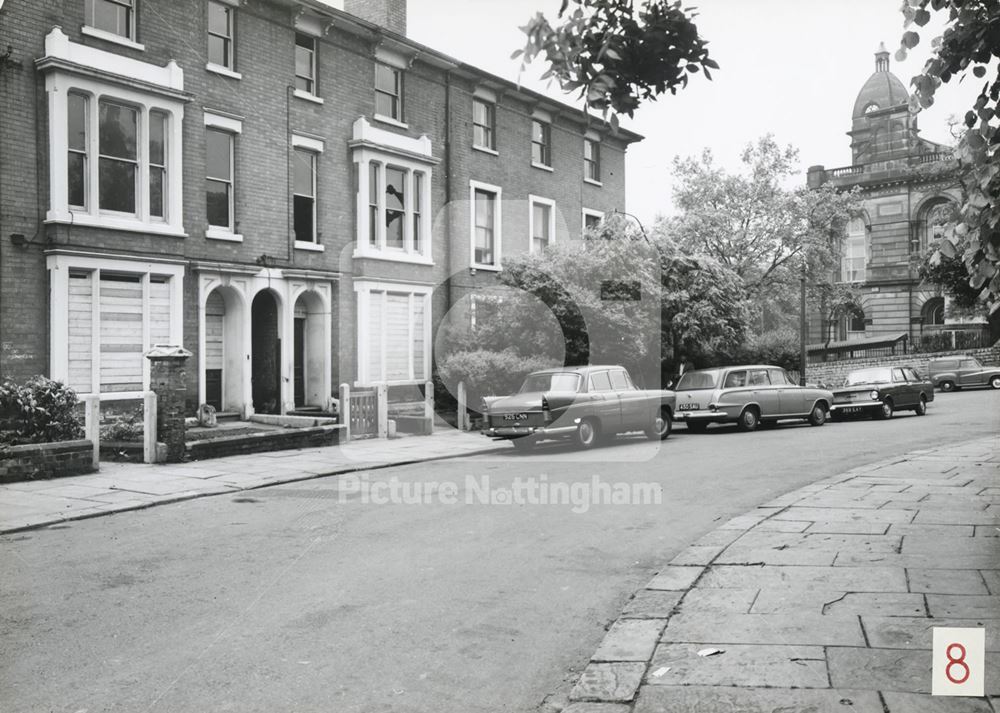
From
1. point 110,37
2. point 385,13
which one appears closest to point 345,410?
point 110,37

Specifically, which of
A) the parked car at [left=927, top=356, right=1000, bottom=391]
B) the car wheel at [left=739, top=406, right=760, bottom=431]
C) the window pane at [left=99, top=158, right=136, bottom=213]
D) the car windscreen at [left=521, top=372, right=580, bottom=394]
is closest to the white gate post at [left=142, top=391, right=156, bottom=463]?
the window pane at [left=99, top=158, right=136, bottom=213]

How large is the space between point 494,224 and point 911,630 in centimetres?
2233

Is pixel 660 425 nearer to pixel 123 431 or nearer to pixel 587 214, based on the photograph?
pixel 123 431

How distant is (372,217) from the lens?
22484mm

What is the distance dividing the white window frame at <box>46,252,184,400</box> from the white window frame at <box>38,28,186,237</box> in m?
0.65

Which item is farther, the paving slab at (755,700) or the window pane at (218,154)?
the window pane at (218,154)

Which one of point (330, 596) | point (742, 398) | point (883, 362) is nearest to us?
point (330, 596)

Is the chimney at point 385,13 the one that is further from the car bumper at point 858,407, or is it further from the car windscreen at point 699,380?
the car bumper at point 858,407

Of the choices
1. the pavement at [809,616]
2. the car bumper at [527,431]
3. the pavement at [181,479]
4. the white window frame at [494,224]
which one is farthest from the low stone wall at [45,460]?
the white window frame at [494,224]

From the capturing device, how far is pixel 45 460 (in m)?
12.4

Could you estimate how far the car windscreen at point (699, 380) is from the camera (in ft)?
68.4

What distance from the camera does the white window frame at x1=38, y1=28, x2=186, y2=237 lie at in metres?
15.6

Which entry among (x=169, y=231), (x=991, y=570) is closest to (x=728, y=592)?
(x=991, y=570)

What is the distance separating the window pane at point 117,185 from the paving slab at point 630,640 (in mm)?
14591
